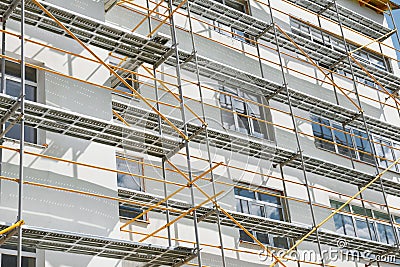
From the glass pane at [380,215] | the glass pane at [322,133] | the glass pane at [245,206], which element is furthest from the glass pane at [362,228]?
the glass pane at [245,206]

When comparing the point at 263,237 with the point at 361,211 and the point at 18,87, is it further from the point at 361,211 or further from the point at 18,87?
the point at 18,87

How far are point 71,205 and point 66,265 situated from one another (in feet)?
2.08

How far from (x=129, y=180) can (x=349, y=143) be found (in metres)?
4.92

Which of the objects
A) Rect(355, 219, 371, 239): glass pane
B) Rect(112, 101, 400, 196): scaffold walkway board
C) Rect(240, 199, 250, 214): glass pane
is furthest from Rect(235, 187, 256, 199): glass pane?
Rect(355, 219, 371, 239): glass pane

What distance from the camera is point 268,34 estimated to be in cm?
1037

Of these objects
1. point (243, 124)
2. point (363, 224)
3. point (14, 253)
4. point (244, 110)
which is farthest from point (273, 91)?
point (14, 253)

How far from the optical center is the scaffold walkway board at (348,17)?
480 inches

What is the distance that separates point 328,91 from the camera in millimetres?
11516

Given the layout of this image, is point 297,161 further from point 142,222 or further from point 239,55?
point 142,222

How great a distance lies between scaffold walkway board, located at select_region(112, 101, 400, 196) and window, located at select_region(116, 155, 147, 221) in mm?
462

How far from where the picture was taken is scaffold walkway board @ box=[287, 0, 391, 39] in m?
12.2

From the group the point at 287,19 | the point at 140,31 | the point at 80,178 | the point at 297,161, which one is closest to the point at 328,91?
the point at 287,19

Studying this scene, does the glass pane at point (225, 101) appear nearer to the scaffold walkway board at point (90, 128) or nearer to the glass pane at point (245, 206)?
the glass pane at point (245, 206)

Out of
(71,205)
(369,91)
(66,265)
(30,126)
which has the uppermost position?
(369,91)
